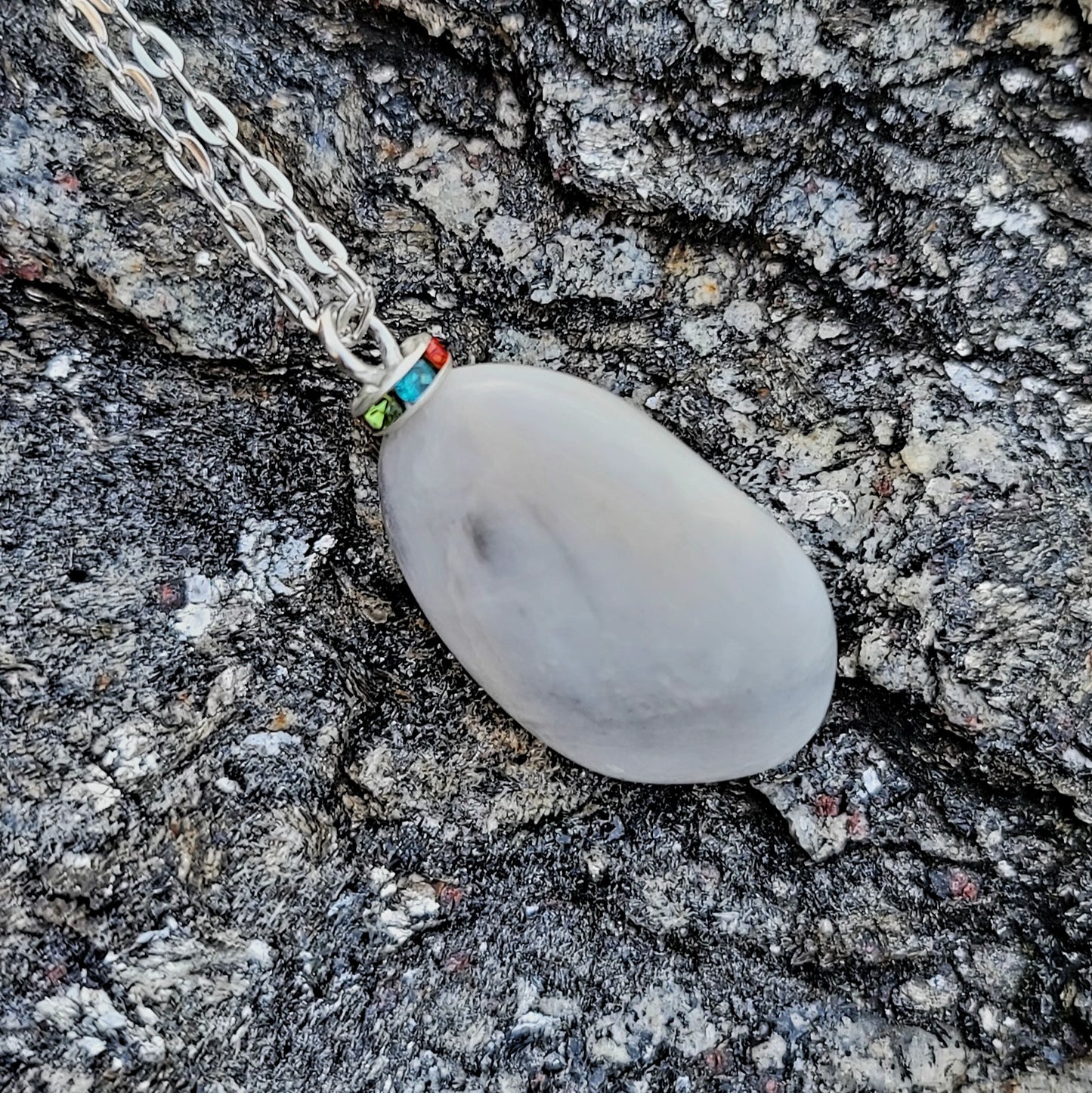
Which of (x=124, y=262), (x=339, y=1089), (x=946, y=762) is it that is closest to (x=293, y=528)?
(x=124, y=262)

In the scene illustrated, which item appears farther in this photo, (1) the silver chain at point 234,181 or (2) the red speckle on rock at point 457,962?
(2) the red speckle on rock at point 457,962

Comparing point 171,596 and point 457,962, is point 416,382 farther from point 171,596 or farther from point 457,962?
point 457,962

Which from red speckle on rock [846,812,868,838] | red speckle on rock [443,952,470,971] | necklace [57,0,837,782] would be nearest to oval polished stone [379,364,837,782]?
necklace [57,0,837,782]

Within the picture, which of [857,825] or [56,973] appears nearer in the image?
[56,973]

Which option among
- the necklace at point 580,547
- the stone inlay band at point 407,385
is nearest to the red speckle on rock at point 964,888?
the necklace at point 580,547

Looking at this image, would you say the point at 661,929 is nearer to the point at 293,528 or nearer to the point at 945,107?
the point at 293,528

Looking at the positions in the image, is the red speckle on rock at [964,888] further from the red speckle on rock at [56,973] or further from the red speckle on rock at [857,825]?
the red speckle on rock at [56,973]

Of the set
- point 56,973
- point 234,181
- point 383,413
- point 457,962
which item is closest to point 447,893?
point 457,962
